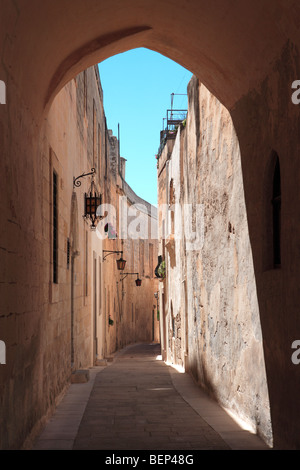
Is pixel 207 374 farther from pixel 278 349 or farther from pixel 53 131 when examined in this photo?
pixel 53 131

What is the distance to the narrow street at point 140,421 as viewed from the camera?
17.0ft

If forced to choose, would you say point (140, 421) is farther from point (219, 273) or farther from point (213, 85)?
point (213, 85)

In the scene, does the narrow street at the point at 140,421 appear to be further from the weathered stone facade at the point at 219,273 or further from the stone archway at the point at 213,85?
the stone archway at the point at 213,85

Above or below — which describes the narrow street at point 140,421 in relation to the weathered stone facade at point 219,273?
below

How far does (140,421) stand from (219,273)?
2252 mm

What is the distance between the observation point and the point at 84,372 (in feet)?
32.7

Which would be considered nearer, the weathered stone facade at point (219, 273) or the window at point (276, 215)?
the window at point (276, 215)

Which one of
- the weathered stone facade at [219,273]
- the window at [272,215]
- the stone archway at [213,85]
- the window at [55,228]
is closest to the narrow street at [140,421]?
the weathered stone facade at [219,273]

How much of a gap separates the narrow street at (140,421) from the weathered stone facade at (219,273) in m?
0.27

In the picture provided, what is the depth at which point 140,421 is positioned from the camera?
628 cm

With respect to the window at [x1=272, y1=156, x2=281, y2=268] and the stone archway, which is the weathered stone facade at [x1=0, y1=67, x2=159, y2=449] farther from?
the window at [x1=272, y1=156, x2=281, y2=268]

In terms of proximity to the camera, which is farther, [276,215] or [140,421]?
[140,421]

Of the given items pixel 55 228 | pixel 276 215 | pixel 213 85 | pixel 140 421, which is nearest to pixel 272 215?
pixel 276 215
